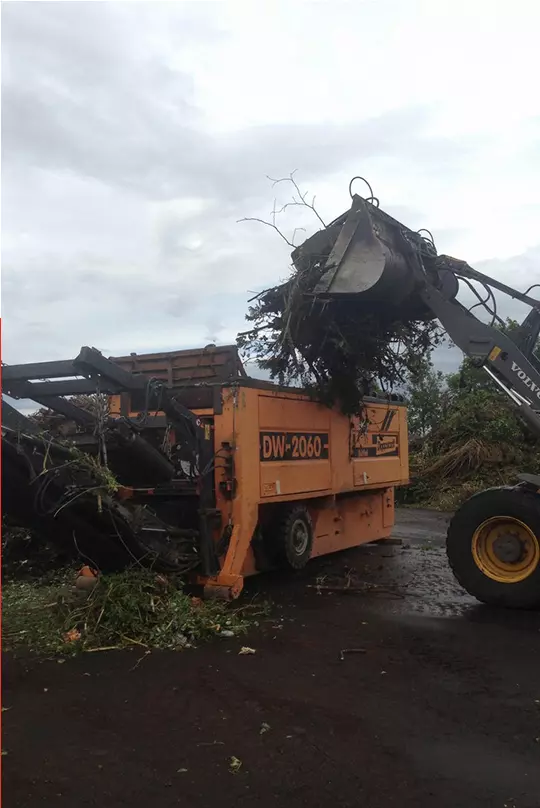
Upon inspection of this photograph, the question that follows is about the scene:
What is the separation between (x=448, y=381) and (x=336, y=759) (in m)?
17.4

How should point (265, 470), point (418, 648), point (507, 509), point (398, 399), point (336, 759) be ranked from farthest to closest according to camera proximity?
point (398, 399) → point (265, 470) → point (507, 509) → point (418, 648) → point (336, 759)

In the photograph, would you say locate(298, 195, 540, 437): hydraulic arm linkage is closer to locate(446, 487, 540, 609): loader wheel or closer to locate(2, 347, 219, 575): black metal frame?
locate(446, 487, 540, 609): loader wheel

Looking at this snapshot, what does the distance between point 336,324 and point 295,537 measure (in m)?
2.13

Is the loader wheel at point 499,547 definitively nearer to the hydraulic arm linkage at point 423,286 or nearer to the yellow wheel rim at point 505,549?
the yellow wheel rim at point 505,549

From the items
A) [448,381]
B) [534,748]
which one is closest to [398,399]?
[534,748]

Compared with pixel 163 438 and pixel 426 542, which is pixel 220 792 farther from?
pixel 426 542

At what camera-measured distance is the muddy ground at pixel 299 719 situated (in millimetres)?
3215

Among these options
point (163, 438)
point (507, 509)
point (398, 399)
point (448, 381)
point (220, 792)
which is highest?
point (448, 381)

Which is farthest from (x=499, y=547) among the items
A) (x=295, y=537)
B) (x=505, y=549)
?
(x=295, y=537)

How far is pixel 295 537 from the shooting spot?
7.30 metres

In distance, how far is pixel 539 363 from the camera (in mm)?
7031

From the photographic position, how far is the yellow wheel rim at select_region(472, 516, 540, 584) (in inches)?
249

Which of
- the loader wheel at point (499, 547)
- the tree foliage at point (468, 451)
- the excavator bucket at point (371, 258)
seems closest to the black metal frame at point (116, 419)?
the excavator bucket at point (371, 258)

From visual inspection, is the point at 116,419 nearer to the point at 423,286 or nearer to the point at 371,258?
the point at 371,258
